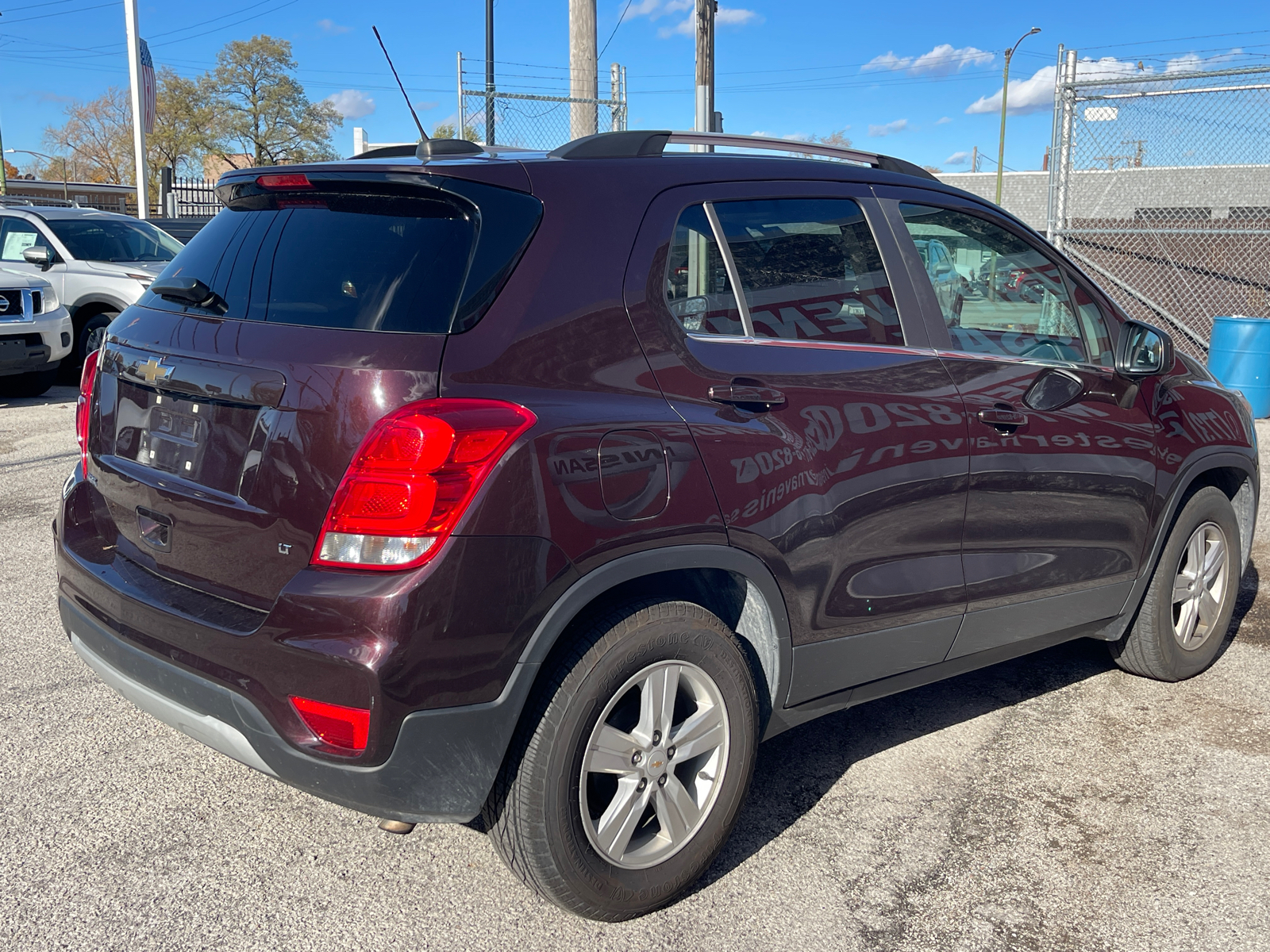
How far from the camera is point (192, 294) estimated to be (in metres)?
2.81

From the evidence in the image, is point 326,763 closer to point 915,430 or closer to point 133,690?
point 133,690

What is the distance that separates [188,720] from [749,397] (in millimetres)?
1533

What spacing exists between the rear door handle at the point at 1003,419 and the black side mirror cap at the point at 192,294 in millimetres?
2151

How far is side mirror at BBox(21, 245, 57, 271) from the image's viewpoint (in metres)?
11.9

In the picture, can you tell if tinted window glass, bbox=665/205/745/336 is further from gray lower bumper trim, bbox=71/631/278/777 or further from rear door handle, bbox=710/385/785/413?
gray lower bumper trim, bbox=71/631/278/777

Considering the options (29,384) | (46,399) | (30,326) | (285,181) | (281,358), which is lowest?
(46,399)

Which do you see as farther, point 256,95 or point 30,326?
point 256,95

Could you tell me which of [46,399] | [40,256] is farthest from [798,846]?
[40,256]

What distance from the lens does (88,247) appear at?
1247 centimetres

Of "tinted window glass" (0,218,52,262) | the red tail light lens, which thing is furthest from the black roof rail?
"tinted window glass" (0,218,52,262)

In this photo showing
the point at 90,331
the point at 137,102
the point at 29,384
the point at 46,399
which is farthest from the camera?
the point at 137,102

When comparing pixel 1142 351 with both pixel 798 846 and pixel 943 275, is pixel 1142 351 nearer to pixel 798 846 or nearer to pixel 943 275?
pixel 943 275

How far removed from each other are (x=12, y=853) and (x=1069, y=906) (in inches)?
109

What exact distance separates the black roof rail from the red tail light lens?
1.43 m
